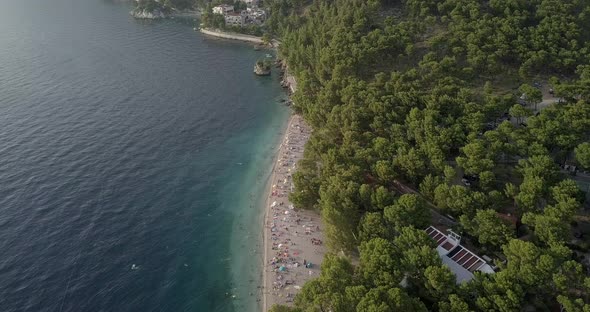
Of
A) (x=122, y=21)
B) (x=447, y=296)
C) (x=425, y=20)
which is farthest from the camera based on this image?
(x=122, y=21)

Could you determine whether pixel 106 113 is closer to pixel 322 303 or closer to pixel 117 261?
pixel 117 261

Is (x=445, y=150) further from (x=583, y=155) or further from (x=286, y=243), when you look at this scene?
(x=286, y=243)

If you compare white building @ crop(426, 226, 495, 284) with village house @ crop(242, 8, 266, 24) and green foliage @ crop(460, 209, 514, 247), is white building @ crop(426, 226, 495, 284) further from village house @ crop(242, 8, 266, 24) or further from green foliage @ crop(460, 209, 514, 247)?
village house @ crop(242, 8, 266, 24)

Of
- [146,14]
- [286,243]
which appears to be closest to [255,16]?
[146,14]

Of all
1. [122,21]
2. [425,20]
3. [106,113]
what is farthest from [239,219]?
[122,21]

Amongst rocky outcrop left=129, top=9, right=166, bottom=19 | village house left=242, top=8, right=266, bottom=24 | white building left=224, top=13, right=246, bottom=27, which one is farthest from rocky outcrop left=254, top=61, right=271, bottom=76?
rocky outcrop left=129, top=9, right=166, bottom=19

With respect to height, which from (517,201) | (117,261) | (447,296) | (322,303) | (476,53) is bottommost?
(117,261)
